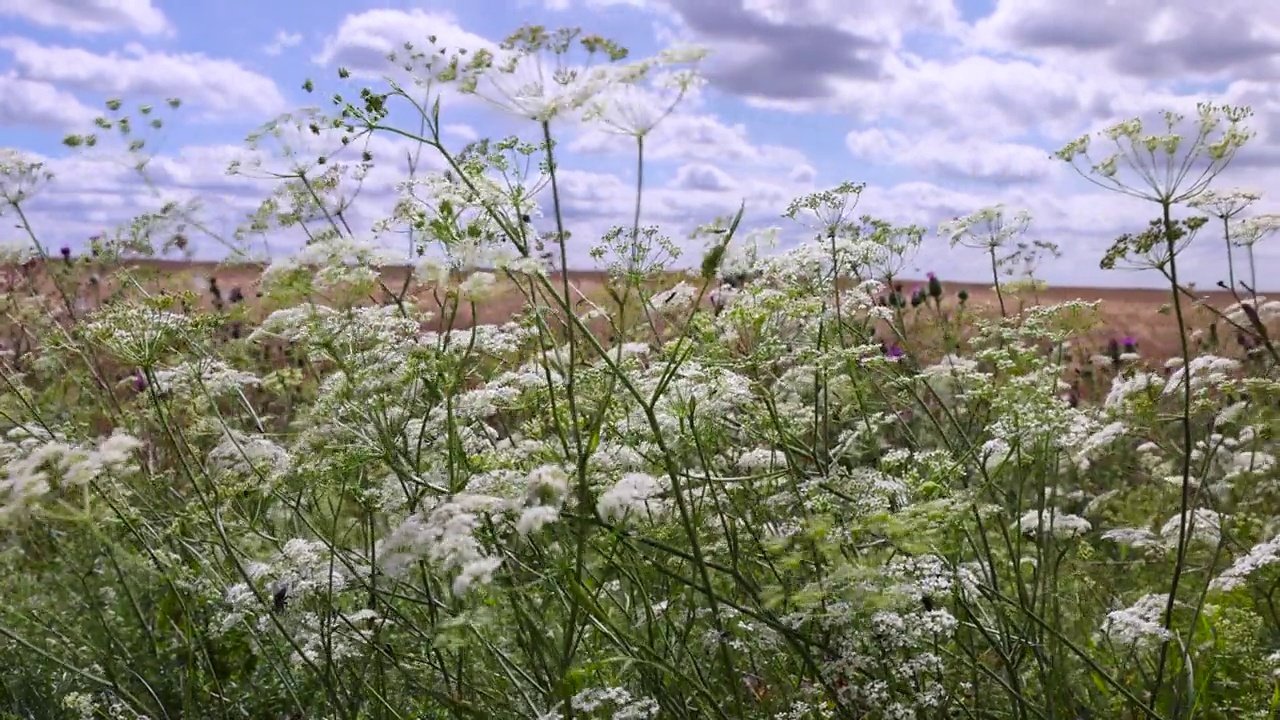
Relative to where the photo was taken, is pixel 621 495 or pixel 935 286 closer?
pixel 621 495

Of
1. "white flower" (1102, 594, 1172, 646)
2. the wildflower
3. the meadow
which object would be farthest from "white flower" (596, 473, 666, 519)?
the wildflower

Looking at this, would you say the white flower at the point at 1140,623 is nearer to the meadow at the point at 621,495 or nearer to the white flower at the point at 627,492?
the meadow at the point at 621,495

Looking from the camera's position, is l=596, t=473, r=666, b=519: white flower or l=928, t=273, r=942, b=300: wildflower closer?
l=596, t=473, r=666, b=519: white flower

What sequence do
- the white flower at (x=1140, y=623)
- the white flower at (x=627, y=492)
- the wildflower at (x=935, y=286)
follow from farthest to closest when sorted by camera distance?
the wildflower at (x=935, y=286) < the white flower at (x=1140, y=623) < the white flower at (x=627, y=492)

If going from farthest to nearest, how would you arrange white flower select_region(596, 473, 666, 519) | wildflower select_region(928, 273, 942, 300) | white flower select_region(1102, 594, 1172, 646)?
wildflower select_region(928, 273, 942, 300), white flower select_region(1102, 594, 1172, 646), white flower select_region(596, 473, 666, 519)

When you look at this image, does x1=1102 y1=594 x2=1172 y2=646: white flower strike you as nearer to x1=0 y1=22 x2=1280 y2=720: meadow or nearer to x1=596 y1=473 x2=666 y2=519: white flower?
x1=0 y1=22 x2=1280 y2=720: meadow

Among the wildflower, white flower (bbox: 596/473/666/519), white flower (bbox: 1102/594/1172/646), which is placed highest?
the wildflower

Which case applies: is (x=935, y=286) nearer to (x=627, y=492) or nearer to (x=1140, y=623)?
(x=1140, y=623)

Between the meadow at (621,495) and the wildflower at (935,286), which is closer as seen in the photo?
the meadow at (621,495)

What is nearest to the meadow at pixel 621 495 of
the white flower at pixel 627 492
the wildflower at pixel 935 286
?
the white flower at pixel 627 492

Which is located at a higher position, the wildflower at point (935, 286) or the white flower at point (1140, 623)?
the wildflower at point (935, 286)

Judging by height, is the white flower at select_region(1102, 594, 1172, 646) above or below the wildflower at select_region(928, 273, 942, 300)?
below

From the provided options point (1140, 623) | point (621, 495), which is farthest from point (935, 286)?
point (621, 495)

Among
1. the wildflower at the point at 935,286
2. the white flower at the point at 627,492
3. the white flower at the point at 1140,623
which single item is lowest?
the white flower at the point at 1140,623
